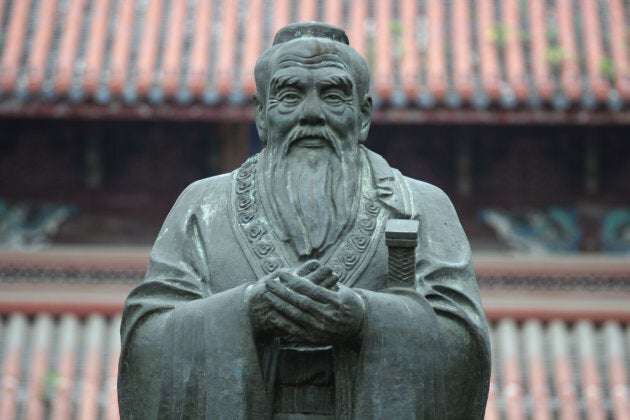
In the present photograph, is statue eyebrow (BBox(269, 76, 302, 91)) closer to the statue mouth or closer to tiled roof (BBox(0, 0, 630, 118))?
the statue mouth

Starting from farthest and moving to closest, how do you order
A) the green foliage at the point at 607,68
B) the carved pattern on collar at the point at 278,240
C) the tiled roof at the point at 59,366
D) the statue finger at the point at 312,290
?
the green foliage at the point at 607,68 < the tiled roof at the point at 59,366 < the carved pattern on collar at the point at 278,240 < the statue finger at the point at 312,290

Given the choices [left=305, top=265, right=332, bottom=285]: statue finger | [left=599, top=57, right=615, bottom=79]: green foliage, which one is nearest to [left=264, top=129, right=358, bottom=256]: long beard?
[left=305, top=265, right=332, bottom=285]: statue finger

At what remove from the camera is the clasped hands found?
7449 mm

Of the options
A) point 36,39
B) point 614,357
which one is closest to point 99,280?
point 36,39

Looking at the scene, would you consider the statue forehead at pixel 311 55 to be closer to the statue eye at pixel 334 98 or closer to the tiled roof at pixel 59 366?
the statue eye at pixel 334 98

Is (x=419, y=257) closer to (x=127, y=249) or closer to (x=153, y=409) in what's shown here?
(x=153, y=409)

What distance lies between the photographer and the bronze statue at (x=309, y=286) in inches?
298

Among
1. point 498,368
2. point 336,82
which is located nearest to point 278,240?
point 336,82

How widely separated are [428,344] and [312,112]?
3.59ft

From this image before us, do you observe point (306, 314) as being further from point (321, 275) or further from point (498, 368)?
point (498, 368)

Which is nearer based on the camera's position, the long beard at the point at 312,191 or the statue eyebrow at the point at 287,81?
the long beard at the point at 312,191

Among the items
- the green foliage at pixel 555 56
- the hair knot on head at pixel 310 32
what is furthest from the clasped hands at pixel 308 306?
the green foliage at pixel 555 56

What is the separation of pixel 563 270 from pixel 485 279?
71cm

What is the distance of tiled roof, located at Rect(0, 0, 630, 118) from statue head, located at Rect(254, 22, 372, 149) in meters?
8.75
